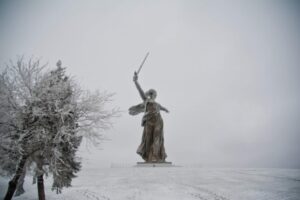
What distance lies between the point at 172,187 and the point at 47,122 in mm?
5536

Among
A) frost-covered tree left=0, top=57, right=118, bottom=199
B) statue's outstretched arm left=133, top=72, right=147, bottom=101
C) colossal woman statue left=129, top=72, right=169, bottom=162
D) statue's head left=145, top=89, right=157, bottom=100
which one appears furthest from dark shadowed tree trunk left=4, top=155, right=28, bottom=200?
statue's head left=145, top=89, right=157, bottom=100

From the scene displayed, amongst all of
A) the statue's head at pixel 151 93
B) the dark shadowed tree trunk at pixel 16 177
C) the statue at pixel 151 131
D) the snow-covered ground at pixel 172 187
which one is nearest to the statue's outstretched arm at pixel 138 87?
the statue at pixel 151 131

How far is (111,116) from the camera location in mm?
11547

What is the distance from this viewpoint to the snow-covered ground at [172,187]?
11.2 metres

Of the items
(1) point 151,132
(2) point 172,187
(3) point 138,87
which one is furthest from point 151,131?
(2) point 172,187

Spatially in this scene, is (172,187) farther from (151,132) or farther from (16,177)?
(151,132)

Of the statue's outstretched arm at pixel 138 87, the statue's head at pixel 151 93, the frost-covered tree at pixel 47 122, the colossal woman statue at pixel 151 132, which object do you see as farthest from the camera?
the statue's head at pixel 151 93

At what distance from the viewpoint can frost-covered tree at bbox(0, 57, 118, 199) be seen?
1003 cm

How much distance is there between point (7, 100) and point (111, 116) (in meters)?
3.76

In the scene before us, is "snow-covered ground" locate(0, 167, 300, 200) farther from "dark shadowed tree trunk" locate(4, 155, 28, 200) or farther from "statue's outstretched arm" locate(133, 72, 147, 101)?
"statue's outstretched arm" locate(133, 72, 147, 101)

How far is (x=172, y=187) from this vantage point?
11938 mm

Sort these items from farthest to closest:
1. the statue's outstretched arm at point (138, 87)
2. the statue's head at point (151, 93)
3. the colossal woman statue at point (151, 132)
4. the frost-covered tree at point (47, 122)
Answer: the statue's head at point (151, 93) < the statue's outstretched arm at point (138, 87) < the colossal woman statue at point (151, 132) < the frost-covered tree at point (47, 122)

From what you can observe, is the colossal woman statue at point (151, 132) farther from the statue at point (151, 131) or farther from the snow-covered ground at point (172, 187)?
the snow-covered ground at point (172, 187)

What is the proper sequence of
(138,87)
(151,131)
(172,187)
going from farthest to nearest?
(138,87)
(151,131)
(172,187)
